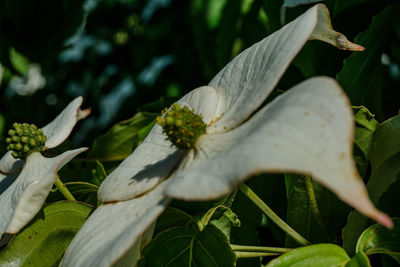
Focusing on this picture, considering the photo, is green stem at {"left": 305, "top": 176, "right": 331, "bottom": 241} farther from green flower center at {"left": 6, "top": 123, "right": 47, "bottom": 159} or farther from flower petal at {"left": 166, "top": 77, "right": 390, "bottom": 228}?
green flower center at {"left": 6, "top": 123, "right": 47, "bottom": 159}

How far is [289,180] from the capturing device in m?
0.61

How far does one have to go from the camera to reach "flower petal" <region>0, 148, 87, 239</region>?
1.84 feet

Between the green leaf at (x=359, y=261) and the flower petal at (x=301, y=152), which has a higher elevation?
the flower petal at (x=301, y=152)

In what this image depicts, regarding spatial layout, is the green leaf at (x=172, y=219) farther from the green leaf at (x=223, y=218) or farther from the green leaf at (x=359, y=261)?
the green leaf at (x=359, y=261)

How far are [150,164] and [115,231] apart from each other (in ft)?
0.43

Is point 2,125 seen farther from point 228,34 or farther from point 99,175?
point 99,175

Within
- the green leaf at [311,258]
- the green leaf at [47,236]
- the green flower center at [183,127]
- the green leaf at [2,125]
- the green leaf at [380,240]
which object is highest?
the green flower center at [183,127]

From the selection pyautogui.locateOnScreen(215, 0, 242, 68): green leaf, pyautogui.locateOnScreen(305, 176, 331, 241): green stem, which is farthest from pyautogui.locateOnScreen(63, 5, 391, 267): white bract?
pyautogui.locateOnScreen(215, 0, 242, 68): green leaf

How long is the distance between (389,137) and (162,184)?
256 mm

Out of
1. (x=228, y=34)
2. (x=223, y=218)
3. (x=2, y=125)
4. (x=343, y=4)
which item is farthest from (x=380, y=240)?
(x=2, y=125)

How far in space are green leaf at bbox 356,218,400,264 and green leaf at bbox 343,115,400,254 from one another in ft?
0.10

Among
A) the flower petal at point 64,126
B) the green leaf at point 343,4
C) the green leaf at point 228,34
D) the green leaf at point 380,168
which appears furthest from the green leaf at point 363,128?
the green leaf at point 228,34

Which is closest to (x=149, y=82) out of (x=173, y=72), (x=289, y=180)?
(x=173, y=72)

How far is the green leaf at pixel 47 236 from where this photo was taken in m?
0.61
